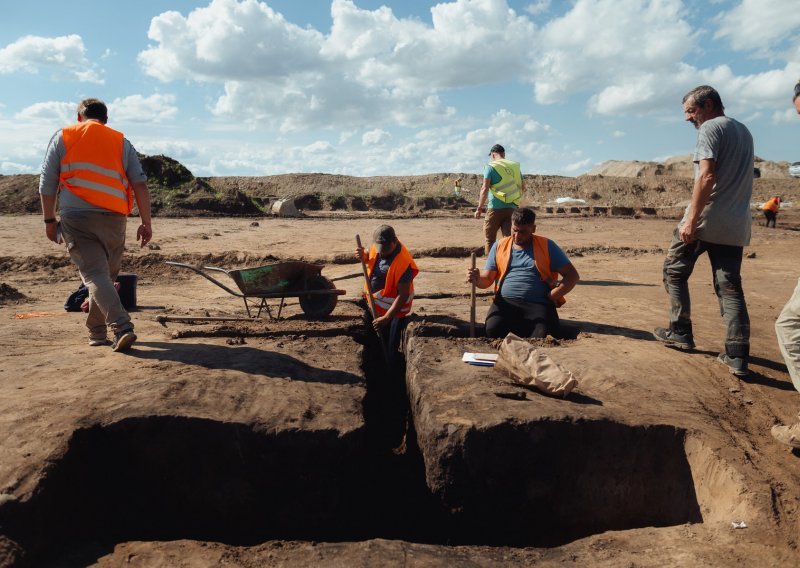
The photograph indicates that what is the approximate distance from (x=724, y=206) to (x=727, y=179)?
18 centimetres

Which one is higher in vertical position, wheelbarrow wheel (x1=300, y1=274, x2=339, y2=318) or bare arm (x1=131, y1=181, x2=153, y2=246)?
bare arm (x1=131, y1=181, x2=153, y2=246)

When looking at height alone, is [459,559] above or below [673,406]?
below

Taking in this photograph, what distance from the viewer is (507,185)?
23.5 feet

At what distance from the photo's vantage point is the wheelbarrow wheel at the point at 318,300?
5.95 m

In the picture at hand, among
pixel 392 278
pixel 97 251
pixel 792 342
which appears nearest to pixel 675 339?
pixel 792 342

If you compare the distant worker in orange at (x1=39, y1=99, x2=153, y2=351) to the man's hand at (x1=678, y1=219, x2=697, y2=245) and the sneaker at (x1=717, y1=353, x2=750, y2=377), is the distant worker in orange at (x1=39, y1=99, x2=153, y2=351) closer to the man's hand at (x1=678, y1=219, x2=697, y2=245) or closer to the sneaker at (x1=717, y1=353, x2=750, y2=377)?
the man's hand at (x1=678, y1=219, x2=697, y2=245)

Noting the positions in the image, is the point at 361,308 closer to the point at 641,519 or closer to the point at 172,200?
the point at 641,519

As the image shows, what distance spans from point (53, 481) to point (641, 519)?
297 cm

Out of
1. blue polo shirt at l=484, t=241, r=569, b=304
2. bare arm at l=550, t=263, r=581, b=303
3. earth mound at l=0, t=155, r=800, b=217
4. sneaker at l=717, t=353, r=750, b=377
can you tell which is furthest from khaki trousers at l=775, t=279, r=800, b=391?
earth mound at l=0, t=155, r=800, b=217

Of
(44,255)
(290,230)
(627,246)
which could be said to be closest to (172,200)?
(290,230)

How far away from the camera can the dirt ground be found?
2.70 m

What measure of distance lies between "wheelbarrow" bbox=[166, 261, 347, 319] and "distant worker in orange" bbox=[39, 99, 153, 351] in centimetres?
104

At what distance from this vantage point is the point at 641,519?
3.32 metres

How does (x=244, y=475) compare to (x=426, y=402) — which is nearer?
(x=244, y=475)
